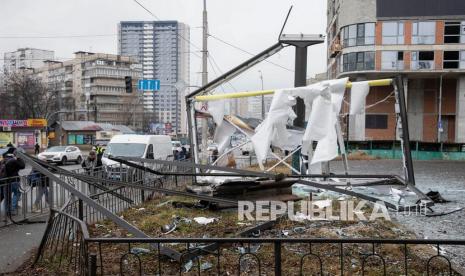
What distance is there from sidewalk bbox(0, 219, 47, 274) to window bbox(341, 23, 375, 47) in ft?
158

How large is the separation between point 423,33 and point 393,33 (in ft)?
10.4

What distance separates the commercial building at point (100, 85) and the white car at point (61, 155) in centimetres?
5877

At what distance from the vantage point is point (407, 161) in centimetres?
1228

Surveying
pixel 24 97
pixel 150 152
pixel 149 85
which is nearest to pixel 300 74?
pixel 150 152

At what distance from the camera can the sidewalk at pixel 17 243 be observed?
7.21 meters

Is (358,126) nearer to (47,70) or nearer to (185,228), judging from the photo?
(185,228)

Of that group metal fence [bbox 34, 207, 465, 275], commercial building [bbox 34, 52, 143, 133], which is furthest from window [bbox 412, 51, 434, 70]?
commercial building [bbox 34, 52, 143, 133]

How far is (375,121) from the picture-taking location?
54969 millimetres

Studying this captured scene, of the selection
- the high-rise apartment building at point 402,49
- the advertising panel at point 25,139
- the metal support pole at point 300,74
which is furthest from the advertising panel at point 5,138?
the high-rise apartment building at point 402,49

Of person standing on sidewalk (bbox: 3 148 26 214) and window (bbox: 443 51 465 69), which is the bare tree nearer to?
window (bbox: 443 51 465 69)

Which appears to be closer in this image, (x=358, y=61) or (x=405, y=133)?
(x=405, y=133)

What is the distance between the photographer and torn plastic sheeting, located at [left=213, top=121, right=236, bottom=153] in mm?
15367

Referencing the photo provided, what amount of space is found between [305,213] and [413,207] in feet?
8.33

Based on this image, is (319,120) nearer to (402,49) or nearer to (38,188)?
(38,188)
